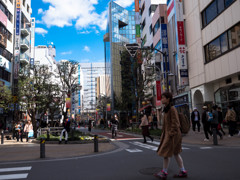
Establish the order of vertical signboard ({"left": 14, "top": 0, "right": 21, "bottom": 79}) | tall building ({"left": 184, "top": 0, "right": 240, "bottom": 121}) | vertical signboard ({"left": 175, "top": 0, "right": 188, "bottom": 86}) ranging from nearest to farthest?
tall building ({"left": 184, "top": 0, "right": 240, "bottom": 121}), vertical signboard ({"left": 175, "top": 0, "right": 188, "bottom": 86}), vertical signboard ({"left": 14, "top": 0, "right": 21, "bottom": 79})

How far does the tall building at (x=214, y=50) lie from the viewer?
17.2m

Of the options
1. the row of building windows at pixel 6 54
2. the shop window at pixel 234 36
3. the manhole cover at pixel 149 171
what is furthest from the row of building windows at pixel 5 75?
the manhole cover at pixel 149 171

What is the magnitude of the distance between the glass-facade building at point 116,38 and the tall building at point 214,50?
4550 centimetres

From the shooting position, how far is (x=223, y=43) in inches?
728

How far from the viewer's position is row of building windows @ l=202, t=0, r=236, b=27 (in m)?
17.9

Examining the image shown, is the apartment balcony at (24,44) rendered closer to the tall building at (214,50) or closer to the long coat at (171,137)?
the tall building at (214,50)

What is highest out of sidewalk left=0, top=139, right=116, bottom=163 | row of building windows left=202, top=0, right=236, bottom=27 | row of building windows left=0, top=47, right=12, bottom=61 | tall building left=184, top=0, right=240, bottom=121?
row of building windows left=0, top=47, right=12, bottom=61

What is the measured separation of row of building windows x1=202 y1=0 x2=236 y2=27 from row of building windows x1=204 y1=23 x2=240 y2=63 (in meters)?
1.83

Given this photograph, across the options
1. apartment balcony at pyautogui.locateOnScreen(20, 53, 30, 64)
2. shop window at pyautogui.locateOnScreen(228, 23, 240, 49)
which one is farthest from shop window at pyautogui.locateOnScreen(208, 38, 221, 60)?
apartment balcony at pyautogui.locateOnScreen(20, 53, 30, 64)

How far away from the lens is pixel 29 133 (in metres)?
19.9

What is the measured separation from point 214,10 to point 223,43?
3.13 meters

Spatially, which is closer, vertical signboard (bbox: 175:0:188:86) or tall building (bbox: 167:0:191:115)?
vertical signboard (bbox: 175:0:188:86)

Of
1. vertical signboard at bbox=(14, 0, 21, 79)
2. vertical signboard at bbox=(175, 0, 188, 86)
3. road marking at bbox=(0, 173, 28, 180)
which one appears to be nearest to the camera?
road marking at bbox=(0, 173, 28, 180)

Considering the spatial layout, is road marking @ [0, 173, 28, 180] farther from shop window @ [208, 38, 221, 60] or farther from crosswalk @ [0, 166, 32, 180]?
shop window @ [208, 38, 221, 60]
